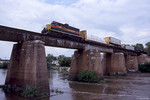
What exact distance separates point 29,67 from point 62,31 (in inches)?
328

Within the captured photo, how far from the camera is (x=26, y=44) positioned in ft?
52.1

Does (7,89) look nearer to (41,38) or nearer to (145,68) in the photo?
(41,38)

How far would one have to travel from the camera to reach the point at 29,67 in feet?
49.8

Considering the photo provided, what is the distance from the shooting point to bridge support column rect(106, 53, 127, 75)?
36.3m

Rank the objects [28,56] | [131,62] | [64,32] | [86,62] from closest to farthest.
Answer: [28,56] < [64,32] < [86,62] < [131,62]

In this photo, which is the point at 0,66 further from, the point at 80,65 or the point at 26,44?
the point at 26,44

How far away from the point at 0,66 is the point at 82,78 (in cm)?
6947

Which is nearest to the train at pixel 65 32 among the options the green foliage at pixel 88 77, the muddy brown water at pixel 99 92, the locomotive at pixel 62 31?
the locomotive at pixel 62 31

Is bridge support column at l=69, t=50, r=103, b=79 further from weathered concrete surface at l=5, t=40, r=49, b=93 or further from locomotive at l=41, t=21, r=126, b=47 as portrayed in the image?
weathered concrete surface at l=5, t=40, r=49, b=93

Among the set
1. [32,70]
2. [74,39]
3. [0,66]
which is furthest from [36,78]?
[0,66]

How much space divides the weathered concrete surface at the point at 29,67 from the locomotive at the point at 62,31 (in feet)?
13.7

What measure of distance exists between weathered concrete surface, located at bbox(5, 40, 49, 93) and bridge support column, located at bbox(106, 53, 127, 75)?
83.1 ft

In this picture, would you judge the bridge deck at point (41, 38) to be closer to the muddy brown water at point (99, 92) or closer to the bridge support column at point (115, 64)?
the muddy brown water at point (99, 92)

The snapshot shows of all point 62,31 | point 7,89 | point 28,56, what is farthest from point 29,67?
point 62,31
